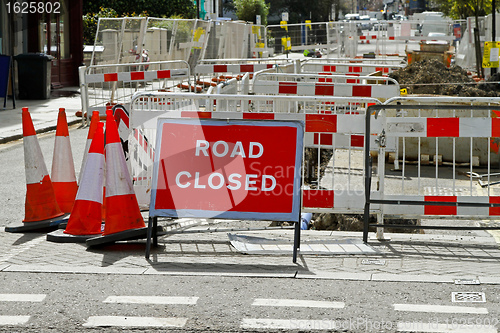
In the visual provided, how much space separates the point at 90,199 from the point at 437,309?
10.7ft

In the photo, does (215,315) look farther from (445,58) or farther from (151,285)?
(445,58)

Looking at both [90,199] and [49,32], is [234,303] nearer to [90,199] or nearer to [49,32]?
[90,199]

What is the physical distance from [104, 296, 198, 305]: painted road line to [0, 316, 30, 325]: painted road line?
550mm

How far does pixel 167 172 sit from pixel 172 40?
1613 cm

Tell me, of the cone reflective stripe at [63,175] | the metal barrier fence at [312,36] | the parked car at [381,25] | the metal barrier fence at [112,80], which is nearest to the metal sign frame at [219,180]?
the cone reflective stripe at [63,175]

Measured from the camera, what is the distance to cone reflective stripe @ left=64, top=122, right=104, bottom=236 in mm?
6680

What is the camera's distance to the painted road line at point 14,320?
15.3 feet

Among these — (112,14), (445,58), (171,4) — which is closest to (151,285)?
(445,58)

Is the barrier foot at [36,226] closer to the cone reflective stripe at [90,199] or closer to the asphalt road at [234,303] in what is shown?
the cone reflective stripe at [90,199]

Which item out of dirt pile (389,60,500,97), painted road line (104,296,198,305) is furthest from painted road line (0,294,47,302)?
dirt pile (389,60,500,97)

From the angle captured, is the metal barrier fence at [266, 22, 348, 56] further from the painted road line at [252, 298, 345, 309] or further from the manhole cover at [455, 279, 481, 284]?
the painted road line at [252, 298, 345, 309]

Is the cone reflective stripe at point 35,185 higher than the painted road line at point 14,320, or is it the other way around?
the cone reflective stripe at point 35,185

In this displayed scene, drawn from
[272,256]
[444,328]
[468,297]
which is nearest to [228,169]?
[272,256]

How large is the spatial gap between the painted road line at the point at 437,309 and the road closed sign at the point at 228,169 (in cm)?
142
